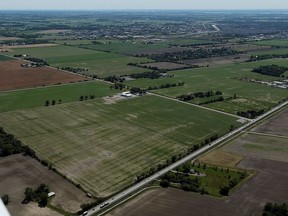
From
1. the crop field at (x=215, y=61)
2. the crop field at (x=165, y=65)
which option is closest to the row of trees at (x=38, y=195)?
the crop field at (x=165, y=65)

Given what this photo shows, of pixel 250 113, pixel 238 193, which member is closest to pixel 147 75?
pixel 250 113

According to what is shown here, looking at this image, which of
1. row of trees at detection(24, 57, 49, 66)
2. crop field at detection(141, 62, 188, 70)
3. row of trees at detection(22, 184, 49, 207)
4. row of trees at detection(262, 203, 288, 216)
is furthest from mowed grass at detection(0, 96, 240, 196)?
row of trees at detection(24, 57, 49, 66)

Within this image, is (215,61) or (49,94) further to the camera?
(215,61)

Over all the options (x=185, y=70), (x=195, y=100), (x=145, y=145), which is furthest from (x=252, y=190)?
(x=185, y=70)

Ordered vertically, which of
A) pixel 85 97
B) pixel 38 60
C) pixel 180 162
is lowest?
pixel 180 162

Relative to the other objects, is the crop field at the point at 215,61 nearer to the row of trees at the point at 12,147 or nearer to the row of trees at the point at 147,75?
the row of trees at the point at 147,75

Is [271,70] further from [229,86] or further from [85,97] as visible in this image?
[85,97]

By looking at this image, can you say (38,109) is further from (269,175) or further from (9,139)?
(269,175)

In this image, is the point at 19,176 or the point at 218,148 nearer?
the point at 19,176
